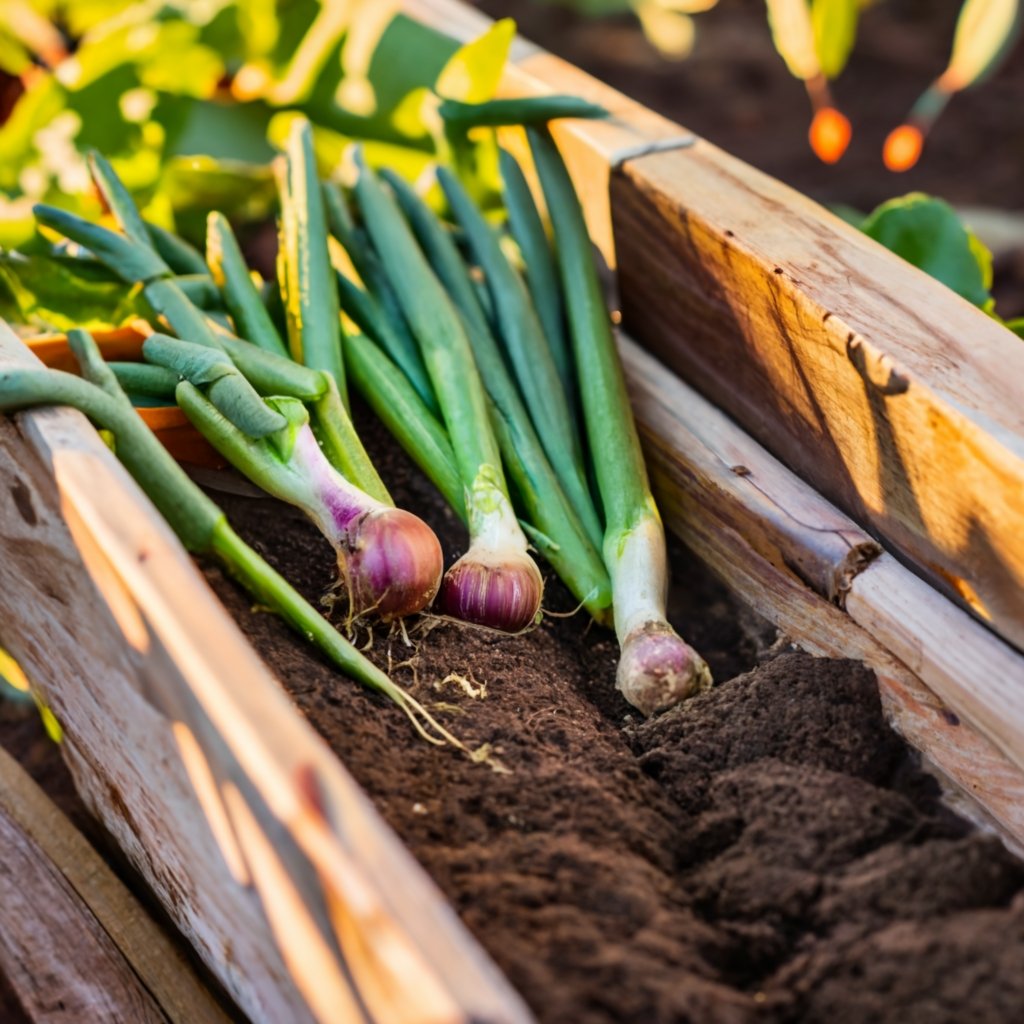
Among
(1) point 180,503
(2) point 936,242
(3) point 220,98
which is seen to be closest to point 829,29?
(2) point 936,242

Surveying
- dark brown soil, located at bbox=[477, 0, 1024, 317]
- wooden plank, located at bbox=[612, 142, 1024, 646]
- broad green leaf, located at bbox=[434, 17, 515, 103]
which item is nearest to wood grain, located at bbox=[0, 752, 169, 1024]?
wooden plank, located at bbox=[612, 142, 1024, 646]

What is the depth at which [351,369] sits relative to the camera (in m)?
1.62

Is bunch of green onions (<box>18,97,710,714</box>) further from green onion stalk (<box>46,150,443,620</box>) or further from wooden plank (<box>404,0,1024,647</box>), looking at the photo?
wooden plank (<box>404,0,1024,647</box>)

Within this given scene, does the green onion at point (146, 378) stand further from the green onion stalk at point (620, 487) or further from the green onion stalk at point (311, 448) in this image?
the green onion stalk at point (620, 487)

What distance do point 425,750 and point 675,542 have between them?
68 centimetres

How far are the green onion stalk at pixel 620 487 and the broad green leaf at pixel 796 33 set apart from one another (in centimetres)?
58

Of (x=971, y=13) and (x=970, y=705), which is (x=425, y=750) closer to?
(x=970, y=705)

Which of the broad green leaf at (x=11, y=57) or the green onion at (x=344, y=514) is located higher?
the broad green leaf at (x=11, y=57)

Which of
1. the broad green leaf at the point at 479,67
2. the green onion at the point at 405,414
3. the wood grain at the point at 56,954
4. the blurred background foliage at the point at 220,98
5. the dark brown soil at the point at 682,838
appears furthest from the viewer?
the blurred background foliage at the point at 220,98

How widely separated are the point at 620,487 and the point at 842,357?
31 cm

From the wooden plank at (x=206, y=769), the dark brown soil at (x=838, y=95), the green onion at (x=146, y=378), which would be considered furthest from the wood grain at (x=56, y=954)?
the dark brown soil at (x=838, y=95)

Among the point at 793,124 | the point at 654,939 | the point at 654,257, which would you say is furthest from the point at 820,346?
the point at 793,124

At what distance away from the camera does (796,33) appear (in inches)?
83.0

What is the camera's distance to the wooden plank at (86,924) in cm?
141
